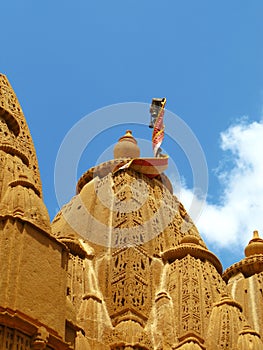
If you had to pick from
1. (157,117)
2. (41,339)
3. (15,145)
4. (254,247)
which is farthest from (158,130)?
(41,339)

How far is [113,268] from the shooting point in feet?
94.3

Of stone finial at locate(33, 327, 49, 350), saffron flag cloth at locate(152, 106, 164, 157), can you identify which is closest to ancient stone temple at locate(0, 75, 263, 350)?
stone finial at locate(33, 327, 49, 350)

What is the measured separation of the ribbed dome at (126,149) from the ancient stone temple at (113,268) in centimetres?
5

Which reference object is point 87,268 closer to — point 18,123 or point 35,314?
point 18,123

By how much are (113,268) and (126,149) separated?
26.4 ft

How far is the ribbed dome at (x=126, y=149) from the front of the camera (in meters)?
35.6

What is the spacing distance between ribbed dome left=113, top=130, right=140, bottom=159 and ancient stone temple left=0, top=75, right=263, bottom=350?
0.05 meters

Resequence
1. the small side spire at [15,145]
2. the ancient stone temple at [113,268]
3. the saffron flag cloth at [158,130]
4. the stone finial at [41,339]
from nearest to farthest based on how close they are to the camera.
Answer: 1. the stone finial at [41,339]
2. the ancient stone temple at [113,268]
3. the small side spire at [15,145]
4. the saffron flag cloth at [158,130]

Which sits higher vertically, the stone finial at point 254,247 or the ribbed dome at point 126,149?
the ribbed dome at point 126,149

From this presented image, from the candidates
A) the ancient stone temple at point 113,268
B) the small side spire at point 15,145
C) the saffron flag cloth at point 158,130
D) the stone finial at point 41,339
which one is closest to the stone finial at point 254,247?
the ancient stone temple at point 113,268

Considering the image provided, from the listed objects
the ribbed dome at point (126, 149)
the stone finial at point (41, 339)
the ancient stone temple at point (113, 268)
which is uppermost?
the ribbed dome at point (126, 149)

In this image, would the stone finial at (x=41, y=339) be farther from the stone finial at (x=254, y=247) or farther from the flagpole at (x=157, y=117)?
the flagpole at (x=157, y=117)

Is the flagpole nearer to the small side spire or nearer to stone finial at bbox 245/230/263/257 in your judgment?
stone finial at bbox 245/230/263/257

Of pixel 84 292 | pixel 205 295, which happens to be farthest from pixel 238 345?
pixel 84 292
